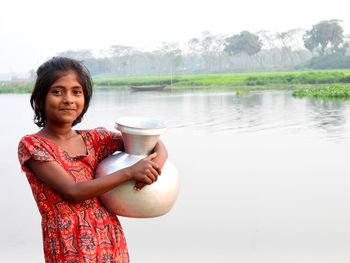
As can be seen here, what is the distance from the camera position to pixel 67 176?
125 cm

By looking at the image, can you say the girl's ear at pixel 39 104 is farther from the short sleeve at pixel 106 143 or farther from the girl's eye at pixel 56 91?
the short sleeve at pixel 106 143

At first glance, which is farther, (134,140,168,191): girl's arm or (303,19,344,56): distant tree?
(303,19,344,56): distant tree

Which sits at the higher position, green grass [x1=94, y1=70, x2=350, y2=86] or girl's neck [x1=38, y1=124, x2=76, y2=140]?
girl's neck [x1=38, y1=124, x2=76, y2=140]

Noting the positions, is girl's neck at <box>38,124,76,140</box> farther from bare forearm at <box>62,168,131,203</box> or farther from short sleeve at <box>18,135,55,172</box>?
bare forearm at <box>62,168,131,203</box>

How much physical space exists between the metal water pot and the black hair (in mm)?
159

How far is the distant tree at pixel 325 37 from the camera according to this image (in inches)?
1861

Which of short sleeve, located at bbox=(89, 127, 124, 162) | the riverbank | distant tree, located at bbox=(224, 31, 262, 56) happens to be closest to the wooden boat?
the riverbank

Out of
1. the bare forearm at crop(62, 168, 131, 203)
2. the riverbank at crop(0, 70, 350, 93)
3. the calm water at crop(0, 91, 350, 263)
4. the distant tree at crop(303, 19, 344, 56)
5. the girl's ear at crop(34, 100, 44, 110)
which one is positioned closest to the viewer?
the bare forearm at crop(62, 168, 131, 203)

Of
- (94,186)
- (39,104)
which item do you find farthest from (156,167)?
(39,104)

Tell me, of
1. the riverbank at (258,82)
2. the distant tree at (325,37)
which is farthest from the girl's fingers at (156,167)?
the distant tree at (325,37)

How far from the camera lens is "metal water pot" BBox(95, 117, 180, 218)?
4.22 feet

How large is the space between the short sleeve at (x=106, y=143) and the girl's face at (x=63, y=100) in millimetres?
151

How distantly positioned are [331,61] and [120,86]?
20541 millimetres

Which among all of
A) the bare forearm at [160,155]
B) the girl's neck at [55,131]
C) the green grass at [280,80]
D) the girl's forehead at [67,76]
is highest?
the girl's forehead at [67,76]
